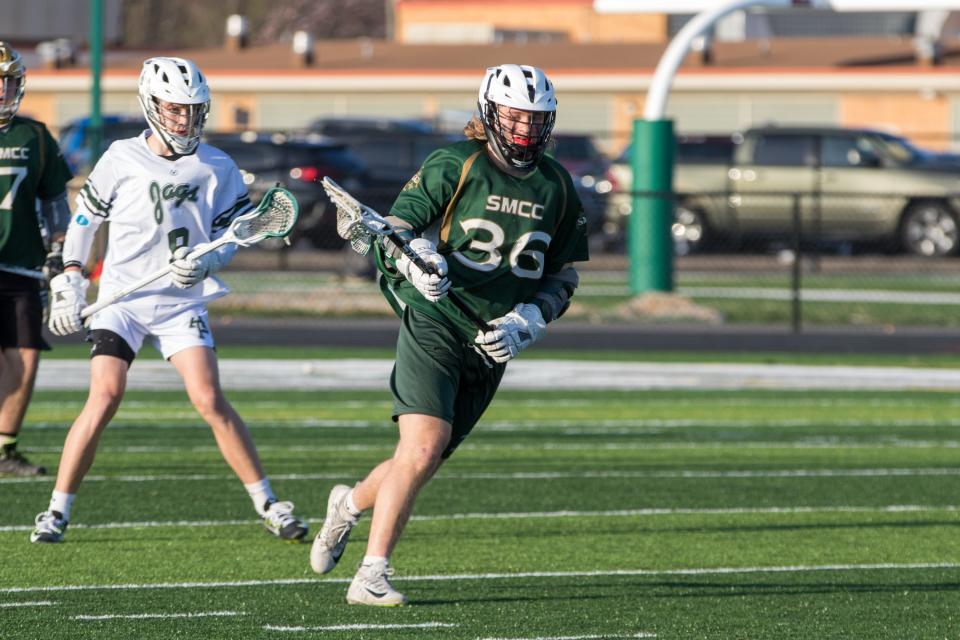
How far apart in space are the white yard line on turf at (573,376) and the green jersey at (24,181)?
183 inches

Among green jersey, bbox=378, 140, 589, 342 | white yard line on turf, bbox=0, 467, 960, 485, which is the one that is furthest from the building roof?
green jersey, bbox=378, 140, 589, 342

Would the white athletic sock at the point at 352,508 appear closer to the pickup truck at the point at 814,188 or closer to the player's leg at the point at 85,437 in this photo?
the player's leg at the point at 85,437

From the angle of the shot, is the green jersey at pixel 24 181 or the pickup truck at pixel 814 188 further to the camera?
the pickup truck at pixel 814 188

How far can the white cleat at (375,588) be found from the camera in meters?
6.39

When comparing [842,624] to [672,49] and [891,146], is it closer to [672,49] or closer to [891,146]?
[672,49]

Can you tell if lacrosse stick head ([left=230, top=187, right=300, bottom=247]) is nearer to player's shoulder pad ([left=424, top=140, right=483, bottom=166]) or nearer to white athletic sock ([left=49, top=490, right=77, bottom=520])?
player's shoulder pad ([left=424, top=140, right=483, bottom=166])

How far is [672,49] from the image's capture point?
802 inches

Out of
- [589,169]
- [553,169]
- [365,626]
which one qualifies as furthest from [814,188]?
[365,626]

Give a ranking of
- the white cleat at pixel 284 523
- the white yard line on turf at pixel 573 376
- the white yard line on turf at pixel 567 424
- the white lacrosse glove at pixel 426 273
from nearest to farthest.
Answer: the white lacrosse glove at pixel 426 273 → the white cleat at pixel 284 523 → the white yard line on turf at pixel 567 424 → the white yard line on turf at pixel 573 376

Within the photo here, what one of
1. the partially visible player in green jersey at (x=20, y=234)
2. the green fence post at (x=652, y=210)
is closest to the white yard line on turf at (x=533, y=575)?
the partially visible player in green jersey at (x=20, y=234)

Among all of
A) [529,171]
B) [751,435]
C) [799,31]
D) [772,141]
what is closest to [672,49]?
[772,141]

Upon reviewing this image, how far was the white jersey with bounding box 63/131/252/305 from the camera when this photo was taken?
7.47 meters

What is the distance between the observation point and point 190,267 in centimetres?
720

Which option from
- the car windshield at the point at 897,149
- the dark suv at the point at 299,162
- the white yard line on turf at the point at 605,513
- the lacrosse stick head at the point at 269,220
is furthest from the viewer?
the car windshield at the point at 897,149
